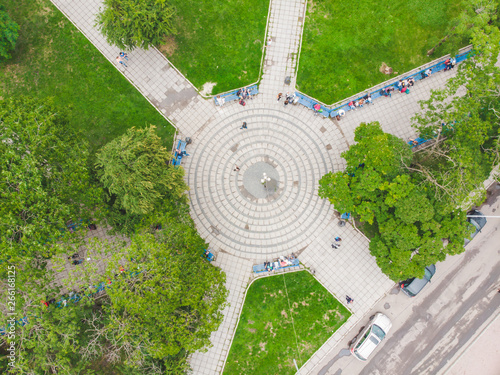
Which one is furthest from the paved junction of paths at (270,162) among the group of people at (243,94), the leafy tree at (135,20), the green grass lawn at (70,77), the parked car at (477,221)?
the parked car at (477,221)

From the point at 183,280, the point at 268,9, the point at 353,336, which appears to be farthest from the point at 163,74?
the point at 353,336

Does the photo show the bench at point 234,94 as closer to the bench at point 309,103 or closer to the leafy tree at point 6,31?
the bench at point 309,103

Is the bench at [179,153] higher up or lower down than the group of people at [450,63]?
lower down

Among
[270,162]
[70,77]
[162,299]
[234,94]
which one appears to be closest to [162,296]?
[162,299]

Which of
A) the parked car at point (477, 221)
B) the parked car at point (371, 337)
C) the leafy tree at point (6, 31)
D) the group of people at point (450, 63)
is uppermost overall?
the leafy tree at point (6, 31)

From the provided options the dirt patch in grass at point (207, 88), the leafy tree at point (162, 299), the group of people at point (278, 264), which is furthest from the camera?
the dirt patch in grass at point (207, 88)
